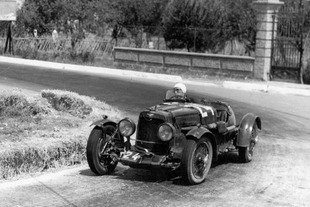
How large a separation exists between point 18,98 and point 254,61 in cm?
1460

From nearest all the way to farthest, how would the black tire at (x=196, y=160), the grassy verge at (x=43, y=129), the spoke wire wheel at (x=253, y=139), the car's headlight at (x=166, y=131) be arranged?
the black tire at (x=196, y=160) → the car's headlight at (x=166, y=131) → the grassy verge at (x=43, y=129) → the spoke wire wheel at (x=253, y=139)

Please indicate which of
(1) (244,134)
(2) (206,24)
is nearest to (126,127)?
(1) (244,134)

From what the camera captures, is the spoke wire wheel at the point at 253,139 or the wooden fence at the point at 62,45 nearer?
the spoke wire wheel at the point at 253,139

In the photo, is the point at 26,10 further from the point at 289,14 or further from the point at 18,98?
the point at 18,98

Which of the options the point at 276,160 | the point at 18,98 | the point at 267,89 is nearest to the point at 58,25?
the point at 267,89

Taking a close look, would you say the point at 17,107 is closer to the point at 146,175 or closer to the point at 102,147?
the point at 102,147

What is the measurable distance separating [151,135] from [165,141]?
351 mm

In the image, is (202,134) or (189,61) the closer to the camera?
(202,134)

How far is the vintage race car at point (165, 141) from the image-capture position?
27.6 ft

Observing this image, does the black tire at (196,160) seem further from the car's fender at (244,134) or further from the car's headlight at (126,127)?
the car's fender at (244,134)

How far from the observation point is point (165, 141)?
335 inches

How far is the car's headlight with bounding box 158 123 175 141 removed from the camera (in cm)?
840

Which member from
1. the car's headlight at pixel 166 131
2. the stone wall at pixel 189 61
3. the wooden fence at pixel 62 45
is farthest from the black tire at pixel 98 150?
the wooden fence at pixel 62 45

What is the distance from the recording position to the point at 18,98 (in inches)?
488
